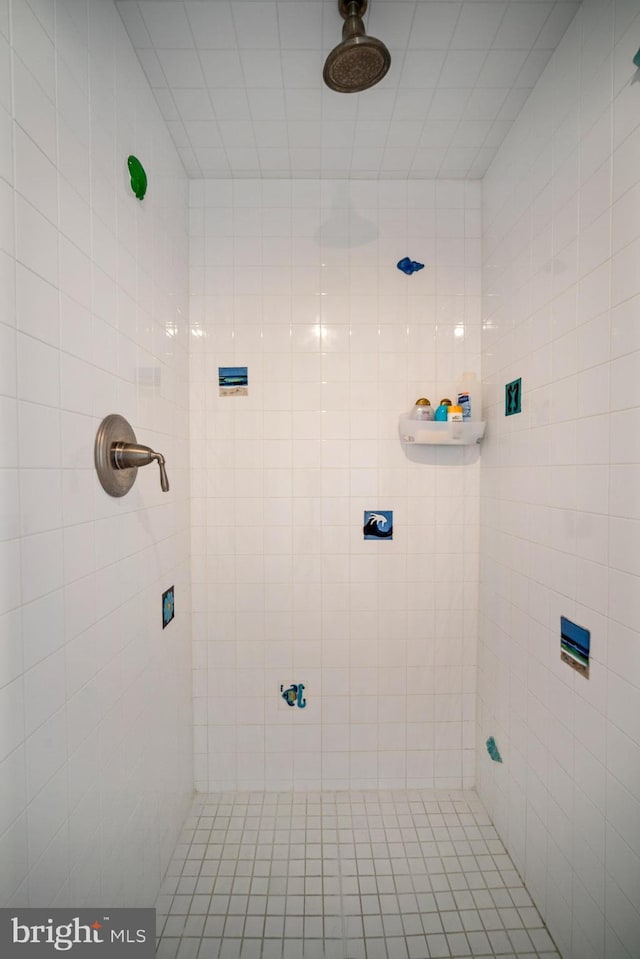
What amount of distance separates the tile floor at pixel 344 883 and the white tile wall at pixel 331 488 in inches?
5.3

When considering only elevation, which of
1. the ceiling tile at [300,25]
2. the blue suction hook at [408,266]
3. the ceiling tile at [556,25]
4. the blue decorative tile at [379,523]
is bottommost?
the blue decorative tile at [379,523]

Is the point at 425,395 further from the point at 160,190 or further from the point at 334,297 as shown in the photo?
the point at 160,190

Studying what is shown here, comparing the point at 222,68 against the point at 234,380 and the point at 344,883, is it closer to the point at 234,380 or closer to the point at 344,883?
the point at 234,380

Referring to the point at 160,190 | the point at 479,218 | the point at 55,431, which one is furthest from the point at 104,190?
Answer: the point at 479,218

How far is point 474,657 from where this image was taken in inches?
76.6

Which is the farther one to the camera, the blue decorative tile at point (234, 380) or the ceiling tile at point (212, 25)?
the blue decorative tile at point (234, 380)

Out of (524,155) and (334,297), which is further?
(334,297)

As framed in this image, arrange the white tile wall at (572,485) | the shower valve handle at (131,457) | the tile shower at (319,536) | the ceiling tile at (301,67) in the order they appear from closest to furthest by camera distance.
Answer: the tile shower at (319,536) → the white tile wall at (572,485) → the shower valve handle at (131,457) → the ceiling tile at (301,67)

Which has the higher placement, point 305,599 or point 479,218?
point 479,218

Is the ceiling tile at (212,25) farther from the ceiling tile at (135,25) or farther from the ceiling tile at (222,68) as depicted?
the ceiling tile at (135,25)

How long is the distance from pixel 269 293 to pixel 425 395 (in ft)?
2.62

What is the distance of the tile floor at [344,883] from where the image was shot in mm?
1308

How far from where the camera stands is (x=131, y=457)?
1.15m

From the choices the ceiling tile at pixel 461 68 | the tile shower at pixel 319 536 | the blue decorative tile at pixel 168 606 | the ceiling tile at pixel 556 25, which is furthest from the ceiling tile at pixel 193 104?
the blue decorative tile at pixel 168 606
